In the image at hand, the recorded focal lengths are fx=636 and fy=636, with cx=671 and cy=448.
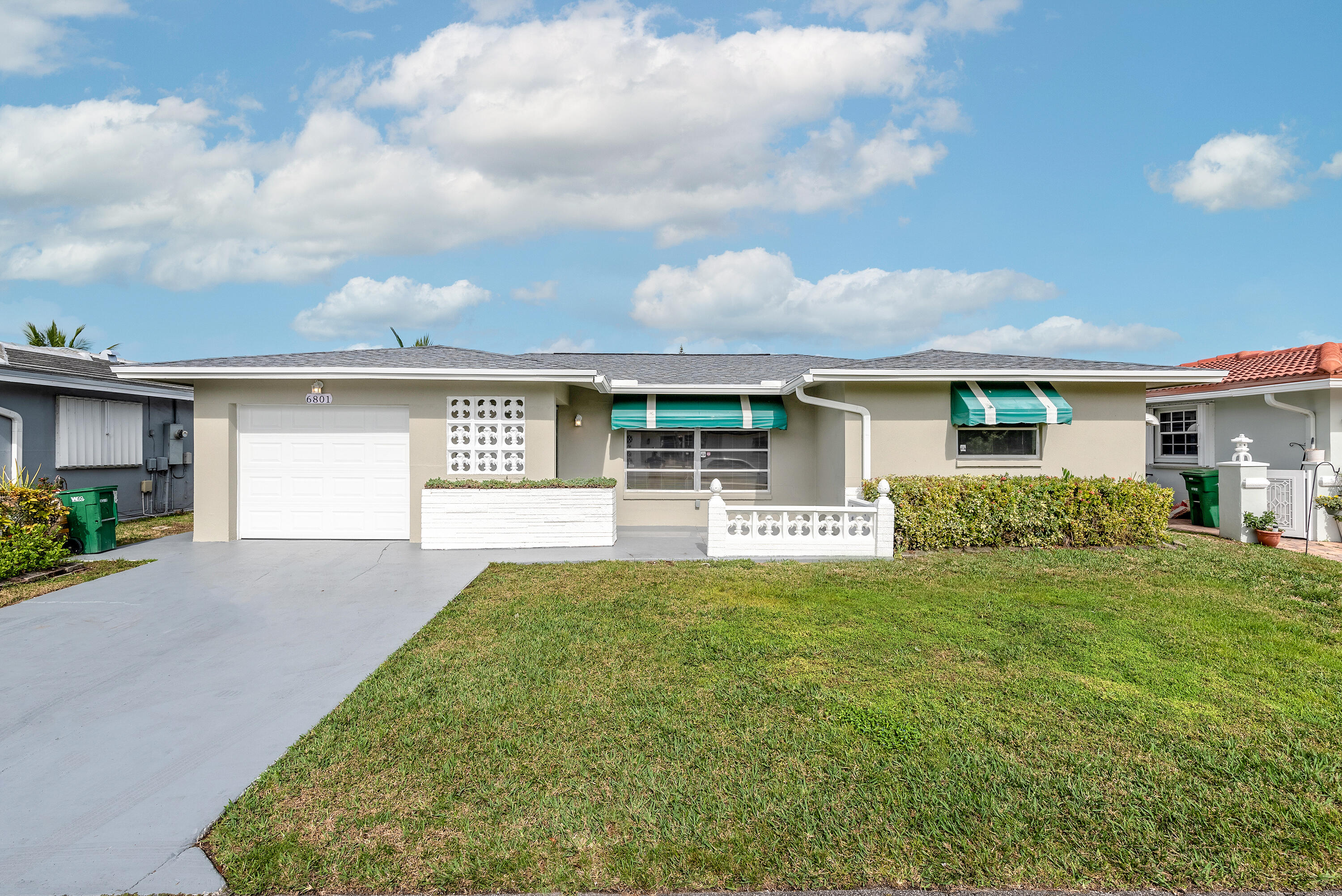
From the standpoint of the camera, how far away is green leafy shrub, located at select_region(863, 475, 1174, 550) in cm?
1131

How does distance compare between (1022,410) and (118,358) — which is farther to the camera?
(118,358)

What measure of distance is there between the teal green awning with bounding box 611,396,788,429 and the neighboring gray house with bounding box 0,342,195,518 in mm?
9761

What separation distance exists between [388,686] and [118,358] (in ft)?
68.7

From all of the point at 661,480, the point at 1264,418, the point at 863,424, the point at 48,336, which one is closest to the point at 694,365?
the point at 661,480

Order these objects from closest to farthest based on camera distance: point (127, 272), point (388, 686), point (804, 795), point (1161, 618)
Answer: point (804, 795), point (388, 686), point (1161, 618), point (127, 272)

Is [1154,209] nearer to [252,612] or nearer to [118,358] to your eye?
[252,612]

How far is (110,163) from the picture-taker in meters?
16.1

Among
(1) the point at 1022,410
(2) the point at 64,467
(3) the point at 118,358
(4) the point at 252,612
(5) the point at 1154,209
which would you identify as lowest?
(4) the point at 252,612

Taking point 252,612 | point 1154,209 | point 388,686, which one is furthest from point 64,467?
point 1154,209

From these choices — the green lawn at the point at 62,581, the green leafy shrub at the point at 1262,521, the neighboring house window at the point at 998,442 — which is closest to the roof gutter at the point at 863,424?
the neighboring house window at the point at 998,442

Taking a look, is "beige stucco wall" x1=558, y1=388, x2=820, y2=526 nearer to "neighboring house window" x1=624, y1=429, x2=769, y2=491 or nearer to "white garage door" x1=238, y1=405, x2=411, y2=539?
"neighboring house window" x1=624, y1=429, x2=769, y2=491

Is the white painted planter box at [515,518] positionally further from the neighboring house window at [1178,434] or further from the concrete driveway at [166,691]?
the neighboring house window at [1178,434]

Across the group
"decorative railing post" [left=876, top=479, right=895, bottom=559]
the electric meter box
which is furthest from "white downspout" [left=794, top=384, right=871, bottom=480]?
the electric meter box

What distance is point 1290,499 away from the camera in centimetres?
1245
